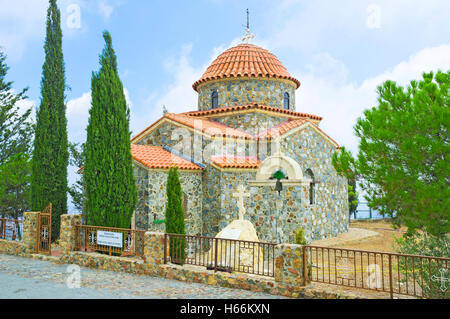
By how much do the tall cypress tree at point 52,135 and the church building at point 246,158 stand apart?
3.55 m

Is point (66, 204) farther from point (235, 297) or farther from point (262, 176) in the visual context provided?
point (235, 297)

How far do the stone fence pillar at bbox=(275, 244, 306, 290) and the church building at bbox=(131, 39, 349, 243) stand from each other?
5.59 metres

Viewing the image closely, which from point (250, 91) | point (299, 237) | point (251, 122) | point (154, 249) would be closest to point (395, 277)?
point (299, 237)

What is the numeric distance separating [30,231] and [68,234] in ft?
7.71

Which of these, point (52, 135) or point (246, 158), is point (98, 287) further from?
point (52, 135)

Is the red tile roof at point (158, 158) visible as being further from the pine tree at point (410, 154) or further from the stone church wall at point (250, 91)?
the pine tree at point (410, 154)

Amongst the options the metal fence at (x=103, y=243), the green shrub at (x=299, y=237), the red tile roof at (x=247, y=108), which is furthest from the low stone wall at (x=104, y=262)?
the red tile roof at (x=247, y=108)

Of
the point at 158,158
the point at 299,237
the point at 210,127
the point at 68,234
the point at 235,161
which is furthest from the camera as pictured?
the point at 210,127

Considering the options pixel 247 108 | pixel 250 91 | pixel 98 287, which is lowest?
pixel 98 287

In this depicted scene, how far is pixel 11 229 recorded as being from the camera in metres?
15.3

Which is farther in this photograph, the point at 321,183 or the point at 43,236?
the point at 321,183

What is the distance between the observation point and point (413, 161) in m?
9.74

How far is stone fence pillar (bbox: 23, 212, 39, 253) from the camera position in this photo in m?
14.1

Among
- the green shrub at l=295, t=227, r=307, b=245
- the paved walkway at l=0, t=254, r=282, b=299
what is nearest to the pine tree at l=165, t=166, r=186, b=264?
the paved walkway at l=0, t=254, r=282, b=299
